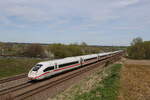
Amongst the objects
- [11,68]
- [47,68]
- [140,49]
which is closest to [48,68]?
[47,68]

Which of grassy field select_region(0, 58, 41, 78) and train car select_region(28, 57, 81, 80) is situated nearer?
train car select_region(28, 57, 81, 80)

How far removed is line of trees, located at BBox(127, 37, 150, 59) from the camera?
62.2m

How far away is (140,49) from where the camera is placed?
6278cm

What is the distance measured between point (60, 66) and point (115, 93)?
41.7ft

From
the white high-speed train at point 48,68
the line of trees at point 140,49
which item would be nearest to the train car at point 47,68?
the white high-speed train at point 48,68

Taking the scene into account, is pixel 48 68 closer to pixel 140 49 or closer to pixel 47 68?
pixel 47 68

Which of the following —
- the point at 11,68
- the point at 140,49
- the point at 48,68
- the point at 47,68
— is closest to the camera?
the point at 47,68

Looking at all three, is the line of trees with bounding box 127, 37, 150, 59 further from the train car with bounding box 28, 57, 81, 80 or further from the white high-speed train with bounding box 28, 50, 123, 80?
the train car with bounding box 28, 57, 81, 80

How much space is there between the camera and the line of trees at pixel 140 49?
204 feet

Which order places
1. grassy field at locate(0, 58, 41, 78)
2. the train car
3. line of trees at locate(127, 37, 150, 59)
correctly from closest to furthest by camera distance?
1. the train car
2. grassy field at locate(0, 58, 41, 78)
3. line of trees at locate(127, 37, 150, 59)

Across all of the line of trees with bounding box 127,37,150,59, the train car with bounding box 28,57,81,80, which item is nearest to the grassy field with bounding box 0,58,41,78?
the train car with bounding box 28,57,81,80

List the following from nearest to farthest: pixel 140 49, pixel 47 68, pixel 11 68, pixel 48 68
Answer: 1. pixel 47 68
2. pixel 48 68
3. pixel 11 68
4. pixel 140 49

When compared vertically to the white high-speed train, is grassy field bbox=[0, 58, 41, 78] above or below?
below

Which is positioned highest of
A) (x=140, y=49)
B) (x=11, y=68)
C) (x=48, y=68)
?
(x=140, y=49)
